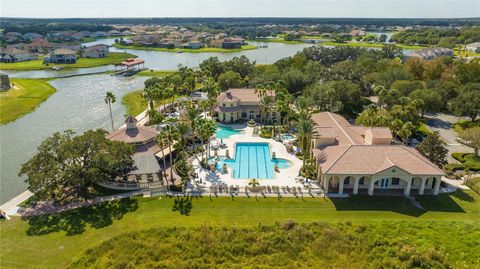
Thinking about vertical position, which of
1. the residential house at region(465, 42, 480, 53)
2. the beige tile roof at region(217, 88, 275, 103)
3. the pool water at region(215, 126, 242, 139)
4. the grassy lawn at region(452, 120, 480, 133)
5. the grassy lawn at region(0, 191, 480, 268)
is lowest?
the grassy lawn at region(0, 191, 480, 268)

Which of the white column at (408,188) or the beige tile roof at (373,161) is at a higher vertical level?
the beige tile roof at (373,161)

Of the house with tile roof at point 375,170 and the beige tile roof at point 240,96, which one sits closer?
the house with tile roof at point 375,170

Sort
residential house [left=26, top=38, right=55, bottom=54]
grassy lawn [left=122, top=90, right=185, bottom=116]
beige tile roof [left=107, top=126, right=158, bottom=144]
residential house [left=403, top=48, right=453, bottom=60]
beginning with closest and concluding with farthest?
beige tile roof [left=107, top=126, right=158, bottom=144], grassy lawn [left=122, top=90, right=185, bottom=116], residential house [left=403, top=48, right=453, bottom=60], residential house [left=26, top=38, right=55, bottom=54]

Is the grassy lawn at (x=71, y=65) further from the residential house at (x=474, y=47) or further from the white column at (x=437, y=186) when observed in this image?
the residential house at (x=474, y=47)

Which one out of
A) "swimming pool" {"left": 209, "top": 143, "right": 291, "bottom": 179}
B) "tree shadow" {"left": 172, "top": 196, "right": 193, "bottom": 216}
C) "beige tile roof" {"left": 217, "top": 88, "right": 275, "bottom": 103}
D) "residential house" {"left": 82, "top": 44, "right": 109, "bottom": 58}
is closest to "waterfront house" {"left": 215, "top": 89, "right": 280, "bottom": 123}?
"beige tile roof" {"left": 217, "top": 88, "right": 275, "bottom": 103}

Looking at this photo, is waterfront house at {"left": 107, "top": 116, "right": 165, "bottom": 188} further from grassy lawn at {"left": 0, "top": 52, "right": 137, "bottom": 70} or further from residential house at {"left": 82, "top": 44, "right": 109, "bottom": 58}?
residential house at {"left": 82, "top": 44, "right": 109, "bottom": 58}

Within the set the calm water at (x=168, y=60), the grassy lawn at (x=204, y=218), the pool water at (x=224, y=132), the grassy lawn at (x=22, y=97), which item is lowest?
the grassy lawn at (x=204, y=218)

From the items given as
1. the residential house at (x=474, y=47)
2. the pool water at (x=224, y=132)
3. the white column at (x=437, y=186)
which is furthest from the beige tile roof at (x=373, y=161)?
the residential house at (x=474, y=47)
